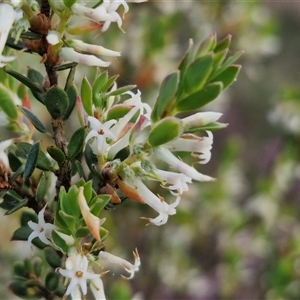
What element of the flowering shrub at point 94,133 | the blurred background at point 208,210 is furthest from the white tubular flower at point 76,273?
the blurred background at point 208,210

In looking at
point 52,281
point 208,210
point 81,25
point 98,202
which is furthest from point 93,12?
point 208,210

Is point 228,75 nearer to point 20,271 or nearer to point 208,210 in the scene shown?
point 20,271

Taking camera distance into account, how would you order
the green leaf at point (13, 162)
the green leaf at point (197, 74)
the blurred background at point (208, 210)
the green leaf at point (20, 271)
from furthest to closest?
1. the blurred background at point (208, 210)
2. the green leaf at point (20, 271)
3. the green leaf at point (13, 162)
4. the green leaf at point (197, 74)

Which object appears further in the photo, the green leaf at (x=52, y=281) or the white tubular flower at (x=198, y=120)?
the green leaf at (x=52, y=281)

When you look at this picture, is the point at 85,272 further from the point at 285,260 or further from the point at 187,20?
the point at 187,20

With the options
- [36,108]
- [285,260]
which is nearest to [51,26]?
[285,260]

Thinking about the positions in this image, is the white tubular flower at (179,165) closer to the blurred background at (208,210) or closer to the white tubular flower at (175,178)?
the white tubular flower at (175,178)

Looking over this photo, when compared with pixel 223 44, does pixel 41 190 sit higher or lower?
lower
